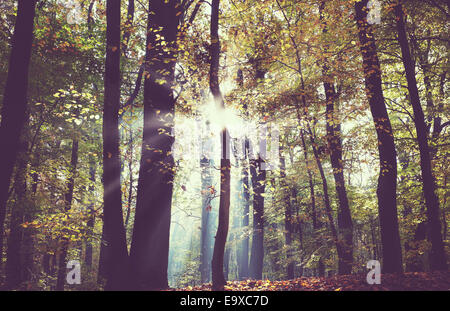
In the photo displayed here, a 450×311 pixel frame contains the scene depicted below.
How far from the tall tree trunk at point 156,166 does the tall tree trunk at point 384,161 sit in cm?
575

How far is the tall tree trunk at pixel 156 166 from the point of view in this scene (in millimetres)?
7379

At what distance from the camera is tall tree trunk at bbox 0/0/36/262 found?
244 inches

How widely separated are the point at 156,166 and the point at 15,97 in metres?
3.42

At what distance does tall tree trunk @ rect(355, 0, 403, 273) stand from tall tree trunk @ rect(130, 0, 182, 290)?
5754mm

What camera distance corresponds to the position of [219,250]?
22.3 feet

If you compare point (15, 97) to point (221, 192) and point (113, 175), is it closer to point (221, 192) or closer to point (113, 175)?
point (113, 175)

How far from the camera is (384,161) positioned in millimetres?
8484

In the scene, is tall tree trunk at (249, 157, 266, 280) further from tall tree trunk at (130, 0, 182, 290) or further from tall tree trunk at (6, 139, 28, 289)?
tall tree trunk at (6, 139, 28, 289)

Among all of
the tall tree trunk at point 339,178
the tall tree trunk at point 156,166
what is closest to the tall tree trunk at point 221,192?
the tall tree trunk at point 156,166

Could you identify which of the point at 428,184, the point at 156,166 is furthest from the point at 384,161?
the point at 156,166

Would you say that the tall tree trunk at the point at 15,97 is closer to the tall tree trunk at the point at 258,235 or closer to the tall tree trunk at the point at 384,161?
the tall tree trunk at the point at 384,161

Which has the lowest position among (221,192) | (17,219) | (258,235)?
(258,235)
